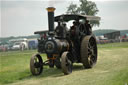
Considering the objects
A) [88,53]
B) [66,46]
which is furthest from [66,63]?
[88,53]

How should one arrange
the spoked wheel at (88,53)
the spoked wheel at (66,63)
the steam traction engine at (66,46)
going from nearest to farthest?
the spoked wheel at (66,63) → the steam traction engine at (66,46) → the spoked wheel at (88,53)

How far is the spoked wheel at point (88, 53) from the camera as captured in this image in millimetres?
11156

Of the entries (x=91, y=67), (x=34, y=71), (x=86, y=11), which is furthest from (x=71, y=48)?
(x=86, y=11)

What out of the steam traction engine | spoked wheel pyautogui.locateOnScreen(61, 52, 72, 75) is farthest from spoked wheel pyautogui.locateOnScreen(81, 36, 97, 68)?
spoked wheel pyautogui.locateOnScreen(61, 52, 72, 75)

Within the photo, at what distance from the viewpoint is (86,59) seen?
11117 mm

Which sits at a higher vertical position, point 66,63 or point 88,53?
point 88,53

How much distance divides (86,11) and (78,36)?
5864 cm

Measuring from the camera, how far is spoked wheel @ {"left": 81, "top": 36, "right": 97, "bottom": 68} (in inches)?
439

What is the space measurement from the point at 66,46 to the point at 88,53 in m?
1.53

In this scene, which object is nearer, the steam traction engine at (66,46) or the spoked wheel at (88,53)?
the steam traction engine at (66,46)

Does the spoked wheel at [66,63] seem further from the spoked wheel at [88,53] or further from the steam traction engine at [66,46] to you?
the spoked wheel at [88,53]

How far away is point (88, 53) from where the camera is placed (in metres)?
11.9

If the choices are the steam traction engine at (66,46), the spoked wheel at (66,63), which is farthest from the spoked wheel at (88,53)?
the spoked wheel at (66,63)

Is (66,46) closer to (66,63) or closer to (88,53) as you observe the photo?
(66,63)
